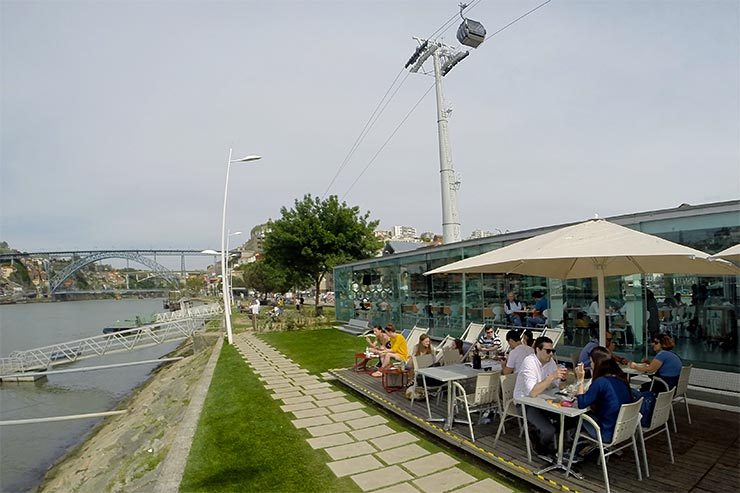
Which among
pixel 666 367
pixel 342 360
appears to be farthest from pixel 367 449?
pixel 342 360

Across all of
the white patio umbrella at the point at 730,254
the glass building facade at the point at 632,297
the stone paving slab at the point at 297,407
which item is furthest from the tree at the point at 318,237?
the white patio umbrella at the point at 730,254

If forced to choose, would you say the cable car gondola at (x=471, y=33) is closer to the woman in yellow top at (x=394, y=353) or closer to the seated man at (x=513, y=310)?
the seated man at (x=513, y=310)

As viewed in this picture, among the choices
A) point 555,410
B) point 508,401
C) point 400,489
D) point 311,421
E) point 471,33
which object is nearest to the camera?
point 555,410

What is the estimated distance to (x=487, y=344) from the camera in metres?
7.58

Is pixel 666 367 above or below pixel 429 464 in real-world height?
above

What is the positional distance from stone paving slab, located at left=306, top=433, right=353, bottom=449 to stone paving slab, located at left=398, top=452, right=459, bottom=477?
3.07 feet

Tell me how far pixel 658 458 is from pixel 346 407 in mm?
3904

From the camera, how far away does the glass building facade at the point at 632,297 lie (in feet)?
19.8

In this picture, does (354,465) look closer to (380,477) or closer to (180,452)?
(380,477)

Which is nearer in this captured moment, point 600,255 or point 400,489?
point 400,489

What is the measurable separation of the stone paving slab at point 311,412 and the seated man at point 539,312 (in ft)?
15.6

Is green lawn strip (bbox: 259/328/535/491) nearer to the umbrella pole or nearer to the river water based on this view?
the umbrella pole

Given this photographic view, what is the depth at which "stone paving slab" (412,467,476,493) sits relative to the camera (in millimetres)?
3734

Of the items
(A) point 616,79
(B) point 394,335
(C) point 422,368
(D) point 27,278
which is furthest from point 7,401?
(D) point 27,278
